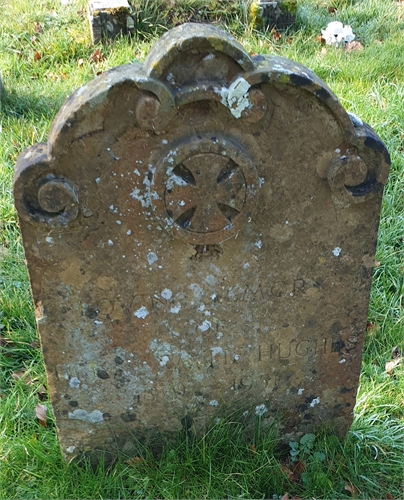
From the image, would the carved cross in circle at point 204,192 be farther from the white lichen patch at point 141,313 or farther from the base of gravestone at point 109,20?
the base of gravestone at point 109,20

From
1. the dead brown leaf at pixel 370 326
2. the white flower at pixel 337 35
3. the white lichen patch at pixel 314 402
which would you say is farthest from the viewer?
the white flower at pixel 337 35

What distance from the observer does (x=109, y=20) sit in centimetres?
599

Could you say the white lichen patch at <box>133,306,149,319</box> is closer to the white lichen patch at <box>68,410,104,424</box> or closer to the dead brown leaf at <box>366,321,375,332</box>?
the white lichen patch at <box>68,410,104,424</box>

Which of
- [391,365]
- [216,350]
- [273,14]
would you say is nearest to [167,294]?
[216,350]

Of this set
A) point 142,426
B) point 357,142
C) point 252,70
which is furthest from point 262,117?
point 142,426

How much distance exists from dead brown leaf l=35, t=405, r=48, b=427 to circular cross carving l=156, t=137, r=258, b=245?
130cm

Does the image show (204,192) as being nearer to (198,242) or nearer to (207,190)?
(207,190)

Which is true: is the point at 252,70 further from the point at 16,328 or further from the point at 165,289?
the point at 16,328

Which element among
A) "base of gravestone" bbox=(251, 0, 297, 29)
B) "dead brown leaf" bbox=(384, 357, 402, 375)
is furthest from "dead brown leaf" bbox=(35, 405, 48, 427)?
"base of gravestone" bbox=(251, 0, 297, 29)

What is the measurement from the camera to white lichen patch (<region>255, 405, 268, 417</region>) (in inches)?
106

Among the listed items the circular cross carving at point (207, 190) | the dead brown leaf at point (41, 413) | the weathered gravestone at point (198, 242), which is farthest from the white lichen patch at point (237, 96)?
the dead brown leaf at point (41, 413)

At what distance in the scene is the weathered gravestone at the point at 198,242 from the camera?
1994mm

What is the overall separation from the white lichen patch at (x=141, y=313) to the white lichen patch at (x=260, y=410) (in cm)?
71

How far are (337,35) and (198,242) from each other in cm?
464
